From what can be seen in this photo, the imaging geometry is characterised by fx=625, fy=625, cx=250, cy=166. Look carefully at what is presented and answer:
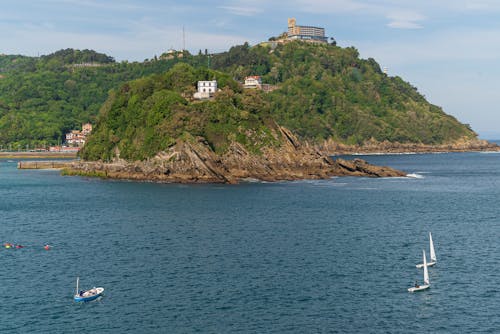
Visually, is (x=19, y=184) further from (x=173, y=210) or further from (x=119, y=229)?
(x=119, y=229)

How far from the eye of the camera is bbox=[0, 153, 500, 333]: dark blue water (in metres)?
52.2

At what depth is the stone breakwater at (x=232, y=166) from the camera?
155750 mm

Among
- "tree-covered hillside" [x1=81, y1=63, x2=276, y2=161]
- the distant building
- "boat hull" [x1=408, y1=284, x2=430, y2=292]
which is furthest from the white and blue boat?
the distant building

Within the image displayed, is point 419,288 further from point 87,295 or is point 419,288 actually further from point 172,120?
point 172,120

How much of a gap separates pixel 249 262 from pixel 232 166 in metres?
93.3

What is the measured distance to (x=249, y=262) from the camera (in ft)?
232

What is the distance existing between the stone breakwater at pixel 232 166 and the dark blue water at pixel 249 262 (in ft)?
81.5

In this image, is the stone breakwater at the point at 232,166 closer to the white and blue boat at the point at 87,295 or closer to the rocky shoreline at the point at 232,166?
the rocky shoreline at the point at 232,166

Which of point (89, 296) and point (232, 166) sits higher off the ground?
point (232, 166)

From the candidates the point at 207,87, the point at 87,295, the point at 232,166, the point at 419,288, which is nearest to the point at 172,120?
the point at 232,166

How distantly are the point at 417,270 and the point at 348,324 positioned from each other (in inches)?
755

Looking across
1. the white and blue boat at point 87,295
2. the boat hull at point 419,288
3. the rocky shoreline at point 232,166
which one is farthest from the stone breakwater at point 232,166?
the white and blue boat at point 87,295

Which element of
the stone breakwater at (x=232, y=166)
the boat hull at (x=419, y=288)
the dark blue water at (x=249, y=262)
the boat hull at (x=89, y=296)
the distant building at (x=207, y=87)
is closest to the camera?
the dark blue water at (x=249, y=262)

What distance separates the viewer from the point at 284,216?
10388 cm
